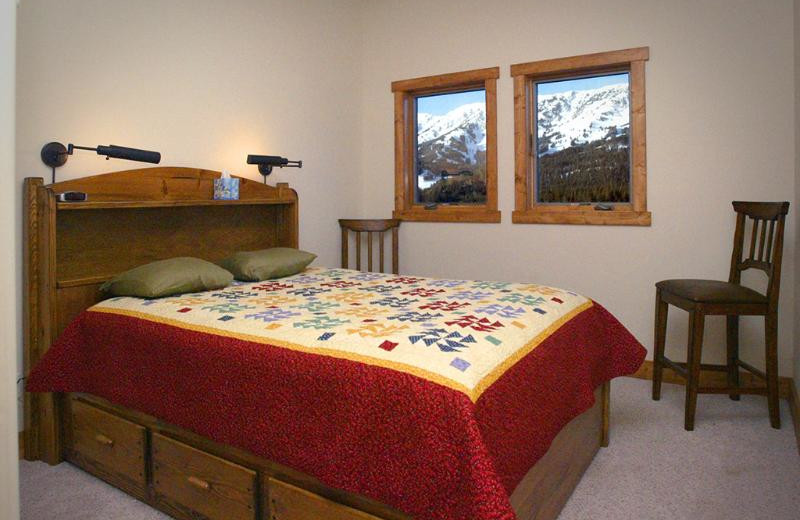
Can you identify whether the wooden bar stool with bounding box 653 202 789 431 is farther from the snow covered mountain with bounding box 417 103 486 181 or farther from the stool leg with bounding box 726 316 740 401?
the snow covered mountain with bounding box 417 103 486 181

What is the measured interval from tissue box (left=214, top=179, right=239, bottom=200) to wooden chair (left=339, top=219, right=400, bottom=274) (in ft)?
3.89

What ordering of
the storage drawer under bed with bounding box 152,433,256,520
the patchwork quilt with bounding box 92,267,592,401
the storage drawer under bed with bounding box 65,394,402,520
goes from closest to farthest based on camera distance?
the patchwork quilt with bounding box 92,267,592,401, the storage drawer under bed with bounding box 65,394,402,520, the storage drawer under bed with bounding box 152,433,256,520

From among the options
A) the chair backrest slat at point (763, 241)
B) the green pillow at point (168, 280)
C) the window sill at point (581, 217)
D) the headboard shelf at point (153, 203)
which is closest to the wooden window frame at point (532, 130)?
the window sill at point (581, 217)

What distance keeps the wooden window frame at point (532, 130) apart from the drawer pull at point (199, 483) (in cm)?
273

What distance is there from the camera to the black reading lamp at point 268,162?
347 cm

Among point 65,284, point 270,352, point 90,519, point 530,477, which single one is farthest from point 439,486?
point 65,284

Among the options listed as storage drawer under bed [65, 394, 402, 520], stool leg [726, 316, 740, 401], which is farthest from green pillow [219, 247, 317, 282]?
stool leg [726, 316, 740, 401]

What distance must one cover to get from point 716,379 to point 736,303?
0.88 meters

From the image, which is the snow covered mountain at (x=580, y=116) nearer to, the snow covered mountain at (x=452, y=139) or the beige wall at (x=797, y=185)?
the snow covered mountain at (x=452, y=139)

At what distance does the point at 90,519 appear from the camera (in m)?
2.07

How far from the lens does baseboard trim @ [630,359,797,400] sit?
3260 millimetres

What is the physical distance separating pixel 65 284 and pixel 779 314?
361 cm

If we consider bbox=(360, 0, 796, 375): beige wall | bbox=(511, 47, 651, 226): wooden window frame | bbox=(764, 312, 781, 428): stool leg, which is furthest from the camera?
bbox=(511, 47, 651, 226): wooden window frame

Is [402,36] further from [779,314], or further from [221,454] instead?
[221,454]
